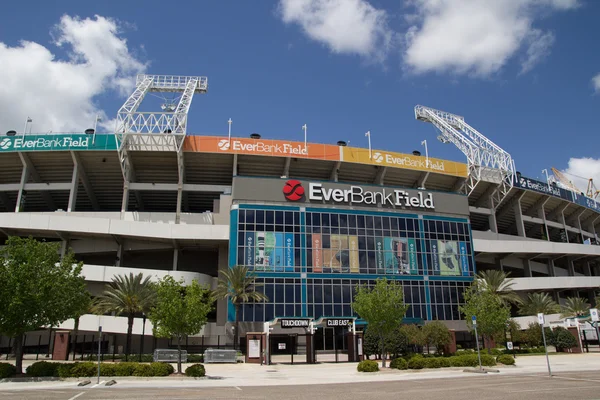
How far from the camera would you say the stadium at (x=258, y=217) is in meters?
55.5

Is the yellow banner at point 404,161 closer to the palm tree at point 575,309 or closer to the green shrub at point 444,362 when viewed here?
the palm tree at point 575,309

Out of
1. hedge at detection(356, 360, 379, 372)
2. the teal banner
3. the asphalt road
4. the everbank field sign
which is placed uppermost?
the teal banner

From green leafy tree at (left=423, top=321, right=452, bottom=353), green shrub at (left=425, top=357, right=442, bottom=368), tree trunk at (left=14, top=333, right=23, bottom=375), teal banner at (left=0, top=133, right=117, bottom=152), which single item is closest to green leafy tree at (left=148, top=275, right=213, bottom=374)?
tree trunk at (left=14, top=333, right=23, bottom=375)

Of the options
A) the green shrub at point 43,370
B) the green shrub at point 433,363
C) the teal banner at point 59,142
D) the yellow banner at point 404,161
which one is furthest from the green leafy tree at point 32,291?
the yellow banner at point 404,161

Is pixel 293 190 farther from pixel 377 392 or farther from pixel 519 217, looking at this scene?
pixel 519 217

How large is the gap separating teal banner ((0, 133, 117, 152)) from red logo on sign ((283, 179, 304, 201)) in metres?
21.7

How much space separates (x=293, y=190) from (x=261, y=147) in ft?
26.4

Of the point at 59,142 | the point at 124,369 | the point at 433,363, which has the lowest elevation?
the point at 433,363

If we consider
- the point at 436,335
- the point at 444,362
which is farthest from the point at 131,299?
the point at 444,362

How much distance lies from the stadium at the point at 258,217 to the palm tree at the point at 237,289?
231cm

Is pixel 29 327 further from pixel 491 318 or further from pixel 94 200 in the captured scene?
pixel 94 200

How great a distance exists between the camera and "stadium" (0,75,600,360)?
182 ft

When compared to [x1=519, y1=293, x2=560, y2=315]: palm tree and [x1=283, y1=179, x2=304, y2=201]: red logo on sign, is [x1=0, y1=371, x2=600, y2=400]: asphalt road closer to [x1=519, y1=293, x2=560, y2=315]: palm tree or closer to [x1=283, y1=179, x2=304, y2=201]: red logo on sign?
[x1=283, y1=179, x2=304, y2=201]: red logo on sign

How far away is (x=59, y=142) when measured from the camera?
→ 5997 centimetres
